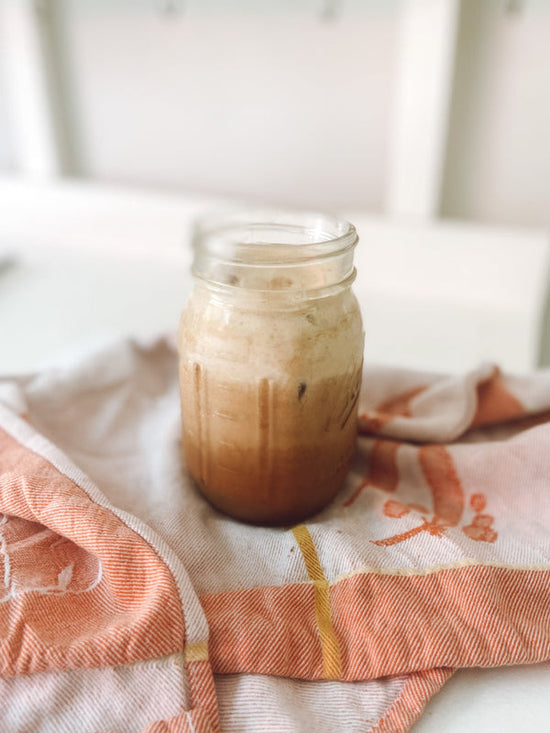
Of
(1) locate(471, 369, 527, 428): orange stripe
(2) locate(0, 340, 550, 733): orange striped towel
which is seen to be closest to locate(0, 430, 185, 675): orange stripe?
(2) locate(0, 340, 550, 733): orange striped towel

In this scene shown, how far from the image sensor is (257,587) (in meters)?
0.45

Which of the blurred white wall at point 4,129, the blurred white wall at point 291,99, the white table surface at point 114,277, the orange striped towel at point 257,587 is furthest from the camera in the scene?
the blurred white wall at point 4,129

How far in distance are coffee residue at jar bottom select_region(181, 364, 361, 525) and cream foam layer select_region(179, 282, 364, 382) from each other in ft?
0.04

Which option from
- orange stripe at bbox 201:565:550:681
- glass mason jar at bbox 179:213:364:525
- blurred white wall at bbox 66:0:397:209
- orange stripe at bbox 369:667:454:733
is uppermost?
blurred white wall at bbox 66:0:397:209

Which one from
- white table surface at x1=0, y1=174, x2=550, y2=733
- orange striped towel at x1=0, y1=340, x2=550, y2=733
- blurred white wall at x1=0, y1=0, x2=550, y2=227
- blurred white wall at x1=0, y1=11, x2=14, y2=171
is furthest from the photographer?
blurred white wall at x1=0, y1=11, x2=14, y2=171

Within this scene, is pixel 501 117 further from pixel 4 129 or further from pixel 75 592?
pixel 4 129

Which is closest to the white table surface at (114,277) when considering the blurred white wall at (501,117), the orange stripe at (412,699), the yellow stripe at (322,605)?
the blurred white wall at (501,117)

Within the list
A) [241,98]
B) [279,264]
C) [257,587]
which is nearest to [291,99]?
[241,98]

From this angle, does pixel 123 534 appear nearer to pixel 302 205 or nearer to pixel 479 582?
pixel 479 582

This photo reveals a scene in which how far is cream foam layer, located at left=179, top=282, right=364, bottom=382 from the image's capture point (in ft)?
1.49

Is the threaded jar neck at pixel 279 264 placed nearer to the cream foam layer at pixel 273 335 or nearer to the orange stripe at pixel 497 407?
the cream foam layer at pixel 273 335

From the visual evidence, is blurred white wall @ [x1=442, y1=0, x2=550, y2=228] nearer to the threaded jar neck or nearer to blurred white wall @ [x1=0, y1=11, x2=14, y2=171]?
the threaded jar neck

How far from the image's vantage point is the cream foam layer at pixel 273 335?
46 centimetres

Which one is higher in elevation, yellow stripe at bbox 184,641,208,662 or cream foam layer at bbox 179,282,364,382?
cream foam layer at bbox 179,282,364,382
